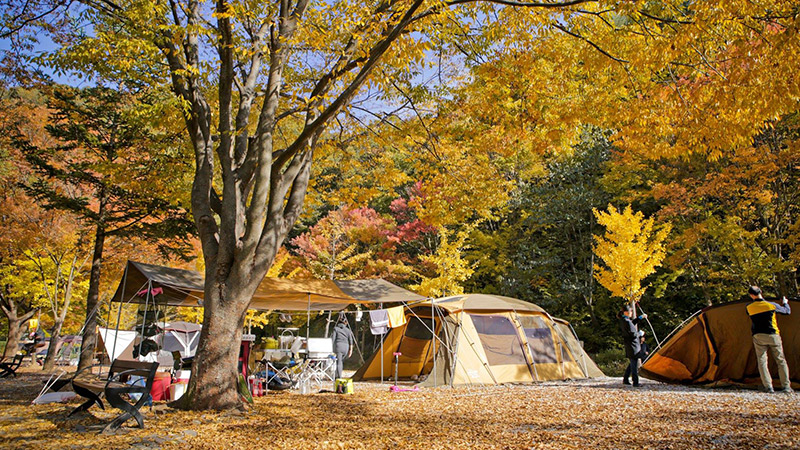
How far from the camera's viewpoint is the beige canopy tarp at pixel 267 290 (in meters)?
8.41

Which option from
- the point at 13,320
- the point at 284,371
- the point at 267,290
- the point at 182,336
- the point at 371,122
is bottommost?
the point at 284,371

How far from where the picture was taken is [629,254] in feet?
51.3

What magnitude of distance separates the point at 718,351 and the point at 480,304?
4443 mm

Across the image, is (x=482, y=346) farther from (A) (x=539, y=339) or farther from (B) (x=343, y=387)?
(B) (x=343, y=387)

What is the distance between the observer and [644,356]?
10898 mm

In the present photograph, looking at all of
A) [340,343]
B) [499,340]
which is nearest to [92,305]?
[340,343]

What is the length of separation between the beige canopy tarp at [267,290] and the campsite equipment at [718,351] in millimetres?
5053

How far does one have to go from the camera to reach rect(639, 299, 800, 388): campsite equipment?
8055 millimetres

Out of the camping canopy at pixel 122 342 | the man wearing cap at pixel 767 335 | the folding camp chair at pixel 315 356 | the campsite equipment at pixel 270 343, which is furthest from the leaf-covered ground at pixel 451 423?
the camping canopy at pixel 122 342

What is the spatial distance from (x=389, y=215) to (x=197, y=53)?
59.3ft

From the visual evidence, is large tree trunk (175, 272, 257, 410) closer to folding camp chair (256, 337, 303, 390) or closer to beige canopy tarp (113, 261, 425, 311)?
Answer: beige canopy tarp (113, 261, 425, 311)

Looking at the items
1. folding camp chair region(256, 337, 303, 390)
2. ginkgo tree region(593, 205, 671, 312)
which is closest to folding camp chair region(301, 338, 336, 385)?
folding camp chair region(256, 337, 303, 390)

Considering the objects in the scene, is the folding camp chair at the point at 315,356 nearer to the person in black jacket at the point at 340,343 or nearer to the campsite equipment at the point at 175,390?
the person in black jacket at the point at 340,343

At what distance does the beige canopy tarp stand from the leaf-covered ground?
7.14 ft
